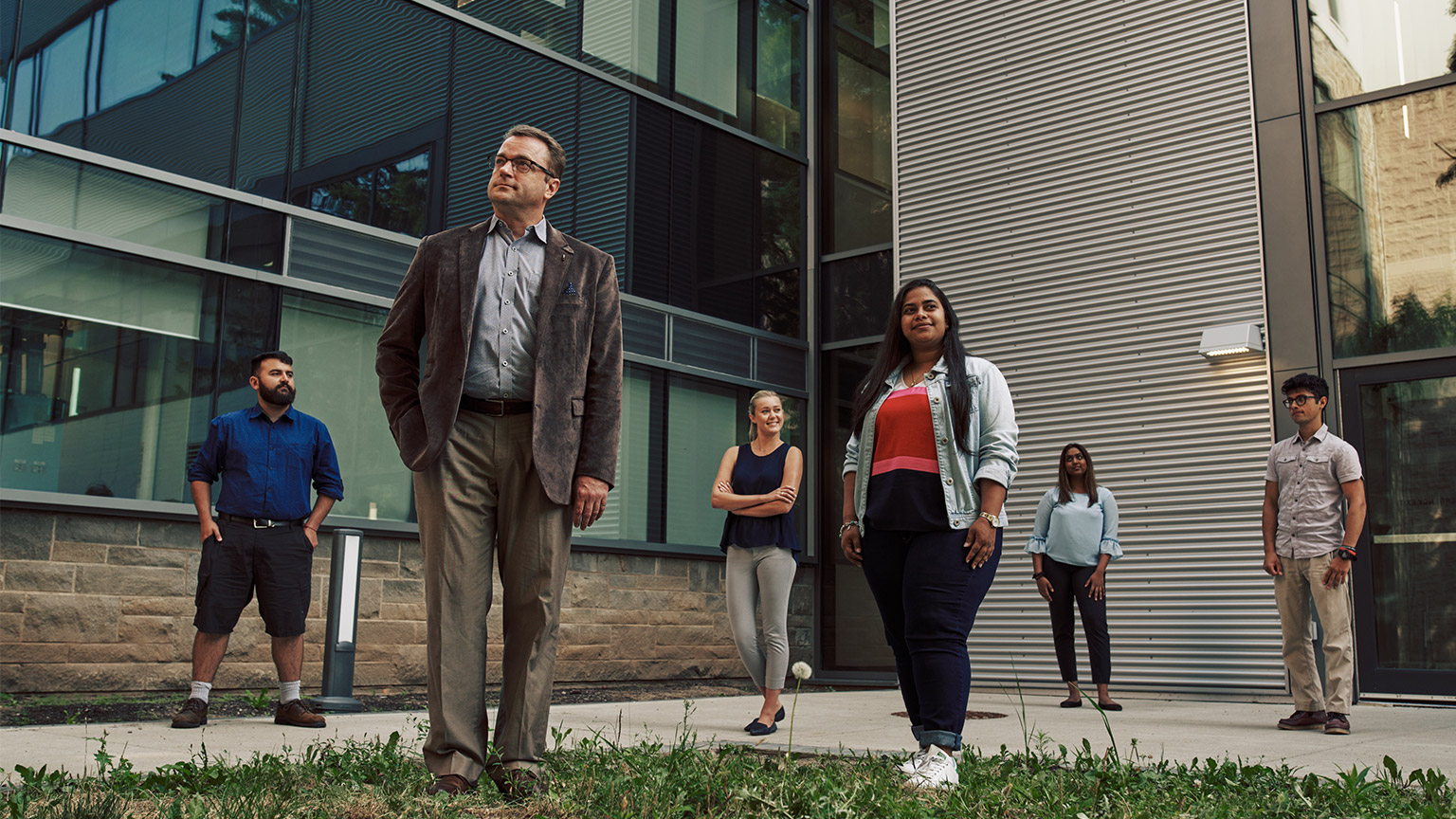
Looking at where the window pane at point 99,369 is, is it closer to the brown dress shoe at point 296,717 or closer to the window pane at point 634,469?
the brown dress shoe at point 296,717

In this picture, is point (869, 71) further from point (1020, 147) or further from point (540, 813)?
point (540, 813)

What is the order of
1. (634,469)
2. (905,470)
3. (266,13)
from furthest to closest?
(634,469), (266,13), (905,470)

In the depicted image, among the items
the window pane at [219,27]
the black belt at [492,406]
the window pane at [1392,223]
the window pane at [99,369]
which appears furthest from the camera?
the window pane at [1392,223]

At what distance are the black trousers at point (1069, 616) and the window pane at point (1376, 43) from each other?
4570mm

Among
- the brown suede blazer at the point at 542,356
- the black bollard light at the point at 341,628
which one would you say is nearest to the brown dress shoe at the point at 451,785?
the brown suede blazer at the point at 542,356

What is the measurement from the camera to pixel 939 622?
3.80 meters

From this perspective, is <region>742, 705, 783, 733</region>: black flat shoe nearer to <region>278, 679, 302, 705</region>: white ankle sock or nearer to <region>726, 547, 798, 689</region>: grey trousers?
<region>726, 547, 798, 689</region>: grey trousers

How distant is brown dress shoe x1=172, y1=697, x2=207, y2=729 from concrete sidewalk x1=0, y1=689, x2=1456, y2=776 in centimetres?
6

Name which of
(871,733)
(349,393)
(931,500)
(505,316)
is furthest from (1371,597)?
(349,393)

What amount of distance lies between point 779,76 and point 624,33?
220 cm

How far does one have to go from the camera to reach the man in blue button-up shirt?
5.70m

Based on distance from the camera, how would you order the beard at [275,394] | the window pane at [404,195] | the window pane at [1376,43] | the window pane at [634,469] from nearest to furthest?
the beard at [275,394] < the window pane at [1376,43] < the window pane at [404,195] < the window pane at [634,469]

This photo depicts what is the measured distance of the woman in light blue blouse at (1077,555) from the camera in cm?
766

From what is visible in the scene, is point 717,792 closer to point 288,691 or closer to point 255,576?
point 288,691
